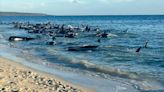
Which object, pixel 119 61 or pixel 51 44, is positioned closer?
pixel 119 61

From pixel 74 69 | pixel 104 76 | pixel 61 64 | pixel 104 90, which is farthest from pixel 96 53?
pixel 104 90

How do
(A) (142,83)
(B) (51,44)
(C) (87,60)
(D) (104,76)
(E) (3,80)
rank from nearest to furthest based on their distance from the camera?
(E) (3,80), (A) (142,83), (D) (104,76), (C) (87,60), (B) (51,44)

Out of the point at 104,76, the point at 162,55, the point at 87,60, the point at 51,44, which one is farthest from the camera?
the point at 51,44

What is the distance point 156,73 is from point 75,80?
5.91 metres

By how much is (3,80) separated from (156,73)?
35.0 ft

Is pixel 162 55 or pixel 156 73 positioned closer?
pixel 156 73

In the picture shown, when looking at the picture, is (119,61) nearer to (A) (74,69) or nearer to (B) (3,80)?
(A) (74,69)

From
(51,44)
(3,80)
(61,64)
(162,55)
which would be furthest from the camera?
(51,44)

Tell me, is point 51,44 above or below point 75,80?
below

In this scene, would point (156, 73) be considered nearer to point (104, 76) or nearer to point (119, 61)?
point (104, 76)

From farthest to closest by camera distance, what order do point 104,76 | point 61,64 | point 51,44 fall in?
point 51,44, point 61,64, point 104,76

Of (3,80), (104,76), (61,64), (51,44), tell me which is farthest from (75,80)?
(51,44)

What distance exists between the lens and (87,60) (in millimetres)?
32562

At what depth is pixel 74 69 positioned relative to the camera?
90.1ft
